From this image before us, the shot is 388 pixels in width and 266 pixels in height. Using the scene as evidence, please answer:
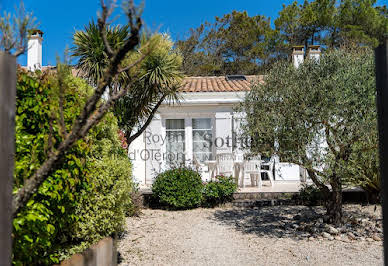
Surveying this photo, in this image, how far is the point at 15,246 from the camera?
2652 millimetres

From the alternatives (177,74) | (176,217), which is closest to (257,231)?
(176,217)

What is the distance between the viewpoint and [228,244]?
581 centimetres

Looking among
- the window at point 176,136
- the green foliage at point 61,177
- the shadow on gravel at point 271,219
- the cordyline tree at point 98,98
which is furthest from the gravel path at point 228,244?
the window at point 176,136

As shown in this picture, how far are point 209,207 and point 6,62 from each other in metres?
7.50

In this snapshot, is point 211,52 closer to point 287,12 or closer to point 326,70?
point 287,12

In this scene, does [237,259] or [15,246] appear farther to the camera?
[237,259]

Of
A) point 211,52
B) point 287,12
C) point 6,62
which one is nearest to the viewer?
point 6,62

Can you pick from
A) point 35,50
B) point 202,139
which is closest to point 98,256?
point 202,139

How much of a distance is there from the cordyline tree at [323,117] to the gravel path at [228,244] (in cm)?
117

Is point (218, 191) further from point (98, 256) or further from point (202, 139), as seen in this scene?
point (98, 256)

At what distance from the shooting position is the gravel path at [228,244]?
500cm

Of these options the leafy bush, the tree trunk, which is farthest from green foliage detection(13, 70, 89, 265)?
the leafy bush

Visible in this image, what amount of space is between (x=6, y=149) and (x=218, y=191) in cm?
726

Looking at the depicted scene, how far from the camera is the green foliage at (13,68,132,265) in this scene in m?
2.67
